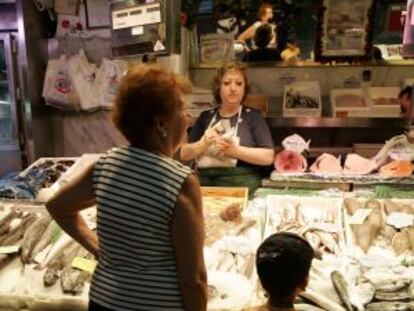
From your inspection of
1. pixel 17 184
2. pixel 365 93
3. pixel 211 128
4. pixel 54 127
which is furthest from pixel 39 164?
pixel 365 93

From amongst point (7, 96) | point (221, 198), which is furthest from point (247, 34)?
point (7, 96)

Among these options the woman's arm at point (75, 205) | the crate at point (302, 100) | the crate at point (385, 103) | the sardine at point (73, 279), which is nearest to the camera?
the woman's arm at point (75, 205)

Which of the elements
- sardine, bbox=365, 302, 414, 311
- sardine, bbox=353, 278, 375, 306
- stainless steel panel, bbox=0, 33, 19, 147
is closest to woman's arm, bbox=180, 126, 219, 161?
sardine, bbox=353, 278, 375, 306

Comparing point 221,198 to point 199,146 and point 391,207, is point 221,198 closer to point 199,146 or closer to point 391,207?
point 199,146

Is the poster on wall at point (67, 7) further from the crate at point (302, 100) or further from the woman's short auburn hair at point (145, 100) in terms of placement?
the woman's short auburn hair at point (145, 100)

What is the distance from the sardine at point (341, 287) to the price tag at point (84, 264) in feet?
3.37

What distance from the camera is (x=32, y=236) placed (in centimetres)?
239

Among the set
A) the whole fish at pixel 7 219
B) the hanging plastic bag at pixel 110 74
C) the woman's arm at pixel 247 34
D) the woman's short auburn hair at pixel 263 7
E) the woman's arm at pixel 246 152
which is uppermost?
the woman's short auburn hair at pixel 263 7

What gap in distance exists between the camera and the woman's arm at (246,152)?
3.22 meters

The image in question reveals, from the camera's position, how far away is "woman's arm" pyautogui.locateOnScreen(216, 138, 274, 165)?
3.22 meters

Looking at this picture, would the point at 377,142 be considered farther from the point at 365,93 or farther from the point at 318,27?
the point at 318,27

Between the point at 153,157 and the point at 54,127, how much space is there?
4311 mm

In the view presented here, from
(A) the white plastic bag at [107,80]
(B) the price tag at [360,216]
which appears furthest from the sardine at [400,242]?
(A) the white plastic bag at [107,80]

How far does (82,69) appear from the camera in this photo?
4.94 meters
